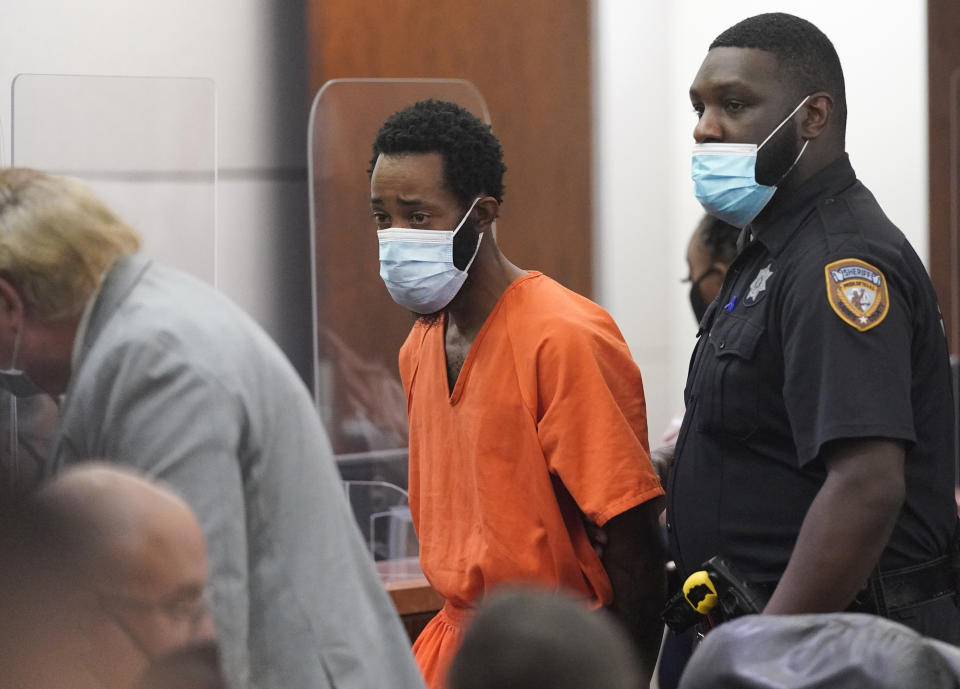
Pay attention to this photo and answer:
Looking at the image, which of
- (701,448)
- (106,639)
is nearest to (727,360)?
(701,448)

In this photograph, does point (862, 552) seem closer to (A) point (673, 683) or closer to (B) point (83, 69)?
(A) point (673, 683)

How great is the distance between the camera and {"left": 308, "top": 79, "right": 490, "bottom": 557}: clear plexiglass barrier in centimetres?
298

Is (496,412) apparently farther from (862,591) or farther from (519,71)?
(519,71)

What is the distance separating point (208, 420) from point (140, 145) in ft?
5.31

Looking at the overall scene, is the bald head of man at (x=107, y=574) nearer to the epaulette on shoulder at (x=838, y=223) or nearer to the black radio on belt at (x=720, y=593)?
the black radio on belt at (x=720, y=593)

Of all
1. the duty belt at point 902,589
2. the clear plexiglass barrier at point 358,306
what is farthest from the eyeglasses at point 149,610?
the clear plexiglass barrier at point 358,306

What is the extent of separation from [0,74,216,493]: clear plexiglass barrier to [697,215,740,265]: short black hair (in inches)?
42.1

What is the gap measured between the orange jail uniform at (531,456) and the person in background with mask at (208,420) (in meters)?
0.53

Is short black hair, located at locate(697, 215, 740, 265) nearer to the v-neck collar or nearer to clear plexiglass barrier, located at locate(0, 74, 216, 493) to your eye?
the v-neck collar

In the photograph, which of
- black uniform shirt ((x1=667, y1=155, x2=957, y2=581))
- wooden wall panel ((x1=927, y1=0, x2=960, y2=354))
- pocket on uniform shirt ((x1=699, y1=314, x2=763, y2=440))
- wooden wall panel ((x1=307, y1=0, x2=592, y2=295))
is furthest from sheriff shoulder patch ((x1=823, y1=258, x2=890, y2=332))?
wooden wall panel ((x1=927, y1=0, x2=960, y2=354))

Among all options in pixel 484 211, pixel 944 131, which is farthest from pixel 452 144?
pixel 944 131

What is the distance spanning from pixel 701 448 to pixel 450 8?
6.50 feet

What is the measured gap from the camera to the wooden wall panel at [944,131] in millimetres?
3803

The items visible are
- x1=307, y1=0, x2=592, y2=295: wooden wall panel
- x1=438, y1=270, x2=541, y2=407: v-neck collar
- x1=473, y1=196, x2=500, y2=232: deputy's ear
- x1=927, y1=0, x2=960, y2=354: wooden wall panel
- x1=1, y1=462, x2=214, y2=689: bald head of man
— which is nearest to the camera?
x1=1, y1=462, x2=214, y2=689: bald head of man
